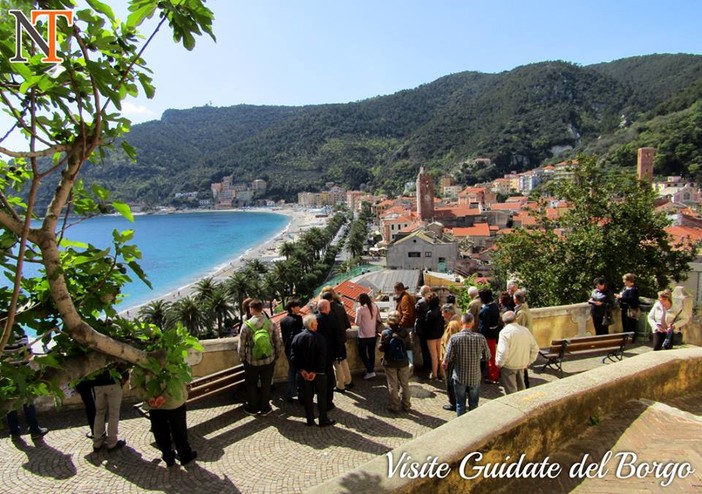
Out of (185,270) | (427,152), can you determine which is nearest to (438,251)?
(185,270)

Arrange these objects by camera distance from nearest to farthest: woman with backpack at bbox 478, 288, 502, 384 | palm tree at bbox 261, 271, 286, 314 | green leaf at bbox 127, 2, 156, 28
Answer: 1. green leaf at bbox 127, 2, 156, 28
2. woman with backpack at bbox 478, 288, 502, 384
3. palm tree at bbox 261, 271, 286, 314

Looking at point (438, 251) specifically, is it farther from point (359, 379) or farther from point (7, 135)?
point (7, 135)

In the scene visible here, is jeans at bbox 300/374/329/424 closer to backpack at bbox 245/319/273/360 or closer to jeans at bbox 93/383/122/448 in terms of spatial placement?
backpack at bbox 245/319/273/360

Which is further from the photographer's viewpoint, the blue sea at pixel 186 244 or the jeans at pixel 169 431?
the blue sea at pixel 186 244

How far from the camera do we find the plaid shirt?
5191 mm

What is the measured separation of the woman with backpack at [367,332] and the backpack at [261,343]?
1537 mm

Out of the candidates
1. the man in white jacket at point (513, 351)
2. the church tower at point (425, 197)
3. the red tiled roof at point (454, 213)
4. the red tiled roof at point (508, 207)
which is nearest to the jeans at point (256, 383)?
the man in white jacket at point (513, 351)

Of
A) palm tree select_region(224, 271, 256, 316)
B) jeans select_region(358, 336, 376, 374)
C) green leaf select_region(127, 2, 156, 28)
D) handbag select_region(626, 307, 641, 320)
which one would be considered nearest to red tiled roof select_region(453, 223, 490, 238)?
palm tree select_region(224, 271, 256, 316)

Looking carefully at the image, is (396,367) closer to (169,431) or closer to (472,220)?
(169,431)

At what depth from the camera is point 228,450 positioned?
475 cm

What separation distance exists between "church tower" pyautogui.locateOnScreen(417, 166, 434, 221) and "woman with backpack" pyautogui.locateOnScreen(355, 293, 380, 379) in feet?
256

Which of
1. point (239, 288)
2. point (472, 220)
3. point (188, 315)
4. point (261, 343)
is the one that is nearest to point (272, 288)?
point (239, 288)

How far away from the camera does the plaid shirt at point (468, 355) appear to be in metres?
5.19

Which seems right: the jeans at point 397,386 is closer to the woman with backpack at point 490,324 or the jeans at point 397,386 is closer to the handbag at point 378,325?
the handbag at point 378,325
